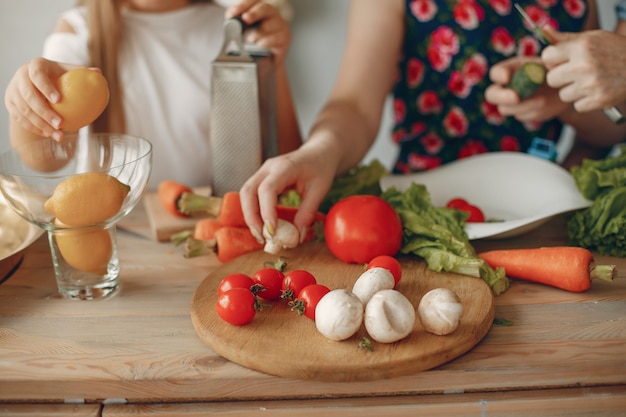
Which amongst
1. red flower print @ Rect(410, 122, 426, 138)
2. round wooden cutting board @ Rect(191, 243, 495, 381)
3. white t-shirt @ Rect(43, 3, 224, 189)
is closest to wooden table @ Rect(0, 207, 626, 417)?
round wooden cutting board @ Rect(191, 243, 495, 381)

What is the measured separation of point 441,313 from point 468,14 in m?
1.02

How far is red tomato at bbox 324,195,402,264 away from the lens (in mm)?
1122

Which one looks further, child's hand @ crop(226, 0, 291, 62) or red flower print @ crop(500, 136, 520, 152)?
red flower print @ crop(500, 136, 520, 152)

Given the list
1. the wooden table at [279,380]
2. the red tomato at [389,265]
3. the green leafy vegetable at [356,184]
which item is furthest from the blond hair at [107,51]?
the red tomato at [389,265]

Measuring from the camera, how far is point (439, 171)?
59.4 inches

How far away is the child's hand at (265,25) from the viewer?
1.49 metres

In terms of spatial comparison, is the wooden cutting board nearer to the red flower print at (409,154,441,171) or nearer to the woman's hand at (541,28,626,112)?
the red flower print at (409,154,441,171)

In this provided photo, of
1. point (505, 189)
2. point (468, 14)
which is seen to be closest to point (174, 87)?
point (468, 14)

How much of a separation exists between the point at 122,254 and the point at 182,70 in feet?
3.19

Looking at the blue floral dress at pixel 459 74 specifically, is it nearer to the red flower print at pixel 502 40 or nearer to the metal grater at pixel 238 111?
the red flower print at pixel 502 40

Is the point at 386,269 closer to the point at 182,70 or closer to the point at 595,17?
the point at 595,17

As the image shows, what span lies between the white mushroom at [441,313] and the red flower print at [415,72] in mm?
968

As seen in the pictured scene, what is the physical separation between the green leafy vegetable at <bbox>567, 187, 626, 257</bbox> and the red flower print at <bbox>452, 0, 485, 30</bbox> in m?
0.64

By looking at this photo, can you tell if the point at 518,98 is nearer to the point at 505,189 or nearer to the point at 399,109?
the point at 505,189
